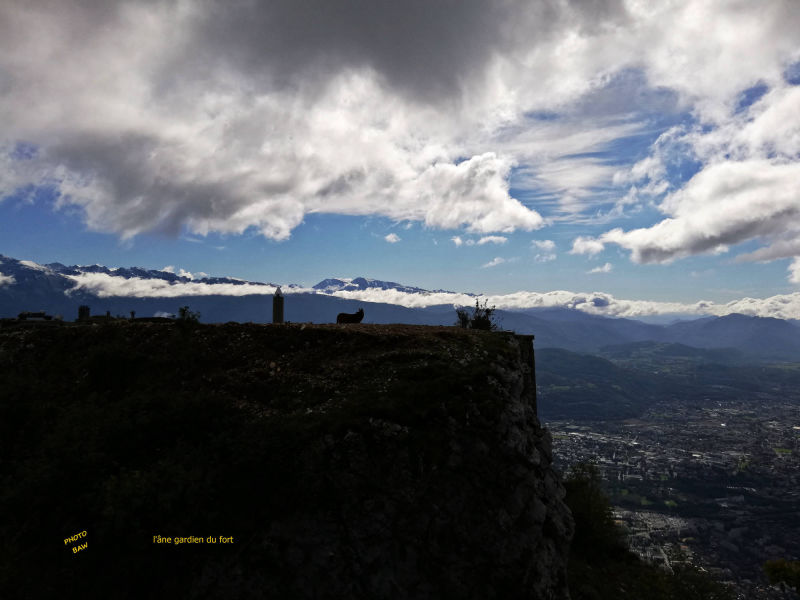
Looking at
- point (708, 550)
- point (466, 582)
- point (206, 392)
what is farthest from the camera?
→ point (708, 550)

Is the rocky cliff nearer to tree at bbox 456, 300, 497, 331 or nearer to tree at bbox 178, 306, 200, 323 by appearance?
tree at bbox 178, 306, 200, 323

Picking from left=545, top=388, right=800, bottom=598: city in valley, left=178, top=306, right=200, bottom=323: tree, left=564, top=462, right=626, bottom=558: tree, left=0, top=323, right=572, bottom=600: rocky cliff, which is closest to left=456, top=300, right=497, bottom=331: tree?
left=564, top=462, right=626, bottom=558: tree

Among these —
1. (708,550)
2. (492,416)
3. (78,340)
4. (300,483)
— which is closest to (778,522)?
(708,550)

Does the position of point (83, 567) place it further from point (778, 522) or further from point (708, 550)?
point (778, 522)

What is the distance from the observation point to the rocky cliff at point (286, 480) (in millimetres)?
15867

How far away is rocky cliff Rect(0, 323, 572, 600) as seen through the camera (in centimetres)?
1587

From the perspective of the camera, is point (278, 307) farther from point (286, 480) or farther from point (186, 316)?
point (286, 480)

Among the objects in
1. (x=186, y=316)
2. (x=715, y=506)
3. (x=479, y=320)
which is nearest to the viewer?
(x=186, y=316)

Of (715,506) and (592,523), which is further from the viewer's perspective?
(715,506)

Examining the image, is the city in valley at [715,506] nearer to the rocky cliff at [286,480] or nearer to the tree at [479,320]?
the tree at [479,320]

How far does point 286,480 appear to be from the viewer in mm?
17359

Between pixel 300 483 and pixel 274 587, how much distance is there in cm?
363

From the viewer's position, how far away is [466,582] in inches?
675

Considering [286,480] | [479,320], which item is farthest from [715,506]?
[286,480]
